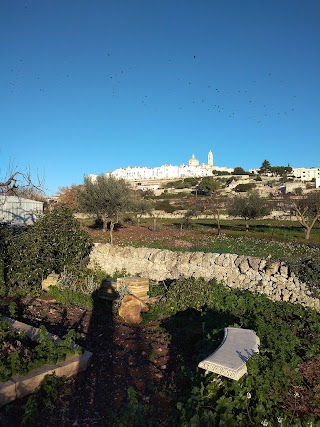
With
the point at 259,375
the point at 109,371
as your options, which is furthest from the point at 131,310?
the point at 259,375

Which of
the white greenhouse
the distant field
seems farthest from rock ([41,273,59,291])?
the white greenhouse

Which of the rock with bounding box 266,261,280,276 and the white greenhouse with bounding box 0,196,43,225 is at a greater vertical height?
the white greenhouse with bounding box 0,196,43,225

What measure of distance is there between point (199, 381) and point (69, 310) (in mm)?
4920

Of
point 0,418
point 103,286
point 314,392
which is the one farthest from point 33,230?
point 314,392

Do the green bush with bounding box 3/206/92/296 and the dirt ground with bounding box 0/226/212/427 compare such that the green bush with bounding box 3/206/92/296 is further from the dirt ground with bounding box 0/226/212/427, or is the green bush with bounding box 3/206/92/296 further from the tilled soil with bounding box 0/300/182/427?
the tilled soil with bounding box 0/300/182/427

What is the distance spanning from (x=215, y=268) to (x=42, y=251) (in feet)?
17.1

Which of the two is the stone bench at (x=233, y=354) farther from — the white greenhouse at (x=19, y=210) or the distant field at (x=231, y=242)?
the white greenhouse at (x=19, y=210)

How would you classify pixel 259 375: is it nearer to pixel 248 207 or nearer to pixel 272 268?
pixel 272 268

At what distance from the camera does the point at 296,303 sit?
828 cm

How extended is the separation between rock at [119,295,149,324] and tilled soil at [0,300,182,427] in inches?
7.2

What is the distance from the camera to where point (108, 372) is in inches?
217

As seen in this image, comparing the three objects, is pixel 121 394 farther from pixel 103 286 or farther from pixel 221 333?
pixel 103 286

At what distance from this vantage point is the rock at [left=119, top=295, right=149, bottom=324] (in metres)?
7.95


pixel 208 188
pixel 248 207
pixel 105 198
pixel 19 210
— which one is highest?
pixel 208 188
